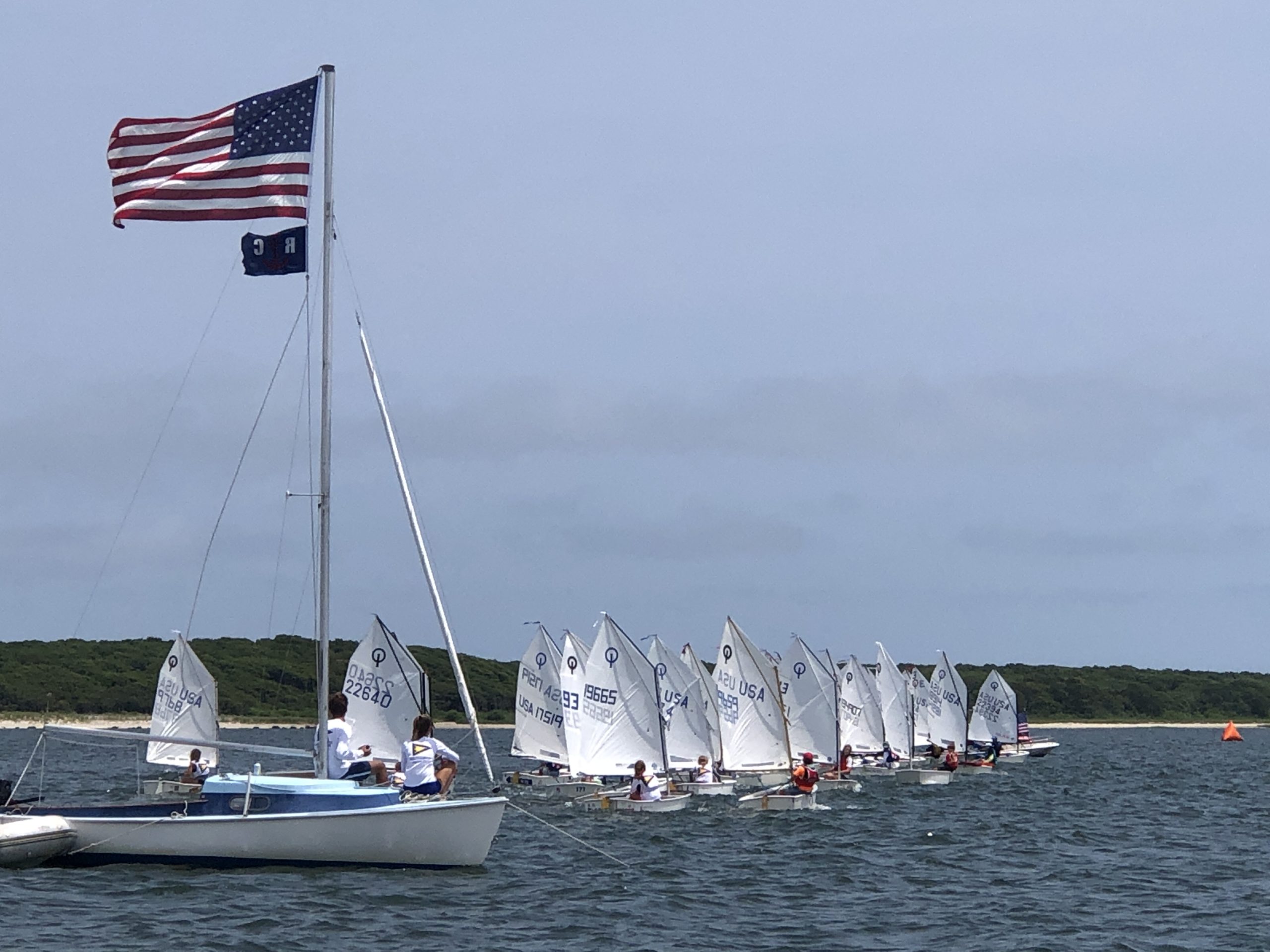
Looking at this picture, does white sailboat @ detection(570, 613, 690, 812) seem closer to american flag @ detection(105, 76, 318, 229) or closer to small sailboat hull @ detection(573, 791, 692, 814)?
small sailboat hull @ detection(573, 791, 692, 814)

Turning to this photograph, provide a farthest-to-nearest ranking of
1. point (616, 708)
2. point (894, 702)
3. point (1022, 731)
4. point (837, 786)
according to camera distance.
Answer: point (1022, 731) → point (894, 702) → point (837, 786) → point (616, 708)

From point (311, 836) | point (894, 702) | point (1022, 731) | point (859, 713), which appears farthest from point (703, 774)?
point (1022, 731)

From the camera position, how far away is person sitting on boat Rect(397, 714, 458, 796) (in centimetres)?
3006

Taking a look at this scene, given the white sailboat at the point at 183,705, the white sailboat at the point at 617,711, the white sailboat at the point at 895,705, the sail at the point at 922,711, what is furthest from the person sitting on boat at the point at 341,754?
the sail at the point at 922,711

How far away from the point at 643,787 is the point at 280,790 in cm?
2102

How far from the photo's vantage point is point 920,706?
3610 inches

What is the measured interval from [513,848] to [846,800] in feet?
73.2

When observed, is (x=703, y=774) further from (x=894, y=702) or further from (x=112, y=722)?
(x=112, y=722)

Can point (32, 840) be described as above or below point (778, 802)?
above

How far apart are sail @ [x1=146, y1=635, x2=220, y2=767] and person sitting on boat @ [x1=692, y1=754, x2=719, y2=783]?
51.6 ft

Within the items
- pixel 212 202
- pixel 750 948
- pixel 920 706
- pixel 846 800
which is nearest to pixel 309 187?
pixel 212 202

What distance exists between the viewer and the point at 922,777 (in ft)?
234

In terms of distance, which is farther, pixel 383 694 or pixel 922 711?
pixel 922 711

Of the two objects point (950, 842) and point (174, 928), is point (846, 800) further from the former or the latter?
point (174, 928)
